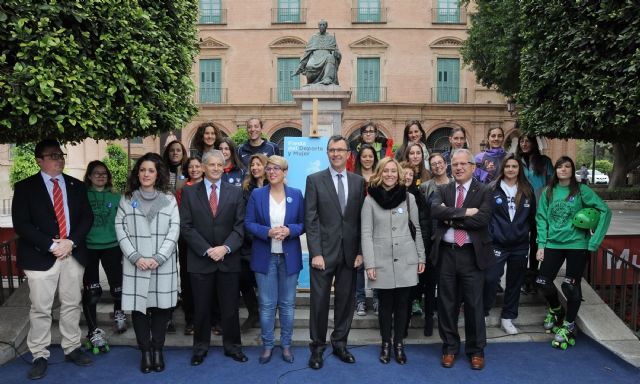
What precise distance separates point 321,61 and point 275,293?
671 centimetres

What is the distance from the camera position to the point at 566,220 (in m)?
5.20

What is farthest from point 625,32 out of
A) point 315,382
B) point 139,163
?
point 139,163

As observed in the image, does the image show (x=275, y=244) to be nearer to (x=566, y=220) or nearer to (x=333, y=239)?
(x=333, y=239)

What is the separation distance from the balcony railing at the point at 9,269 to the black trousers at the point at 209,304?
310 centimetres

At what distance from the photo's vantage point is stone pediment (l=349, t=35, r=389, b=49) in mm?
27812

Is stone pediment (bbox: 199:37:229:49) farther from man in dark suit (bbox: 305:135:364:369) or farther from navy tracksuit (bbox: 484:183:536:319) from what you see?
navy tracksuit (bbox: 484:183:536:319)

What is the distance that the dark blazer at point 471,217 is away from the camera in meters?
4.58

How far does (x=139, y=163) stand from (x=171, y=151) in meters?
1.25

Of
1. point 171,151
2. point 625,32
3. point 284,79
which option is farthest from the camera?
point 284,79

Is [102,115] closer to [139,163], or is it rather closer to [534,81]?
[139,163]

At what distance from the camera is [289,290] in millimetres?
4738

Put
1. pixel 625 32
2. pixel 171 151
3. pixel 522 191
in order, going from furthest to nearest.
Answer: pixel 171 151 < pixel 522 191 < pixel 625 32

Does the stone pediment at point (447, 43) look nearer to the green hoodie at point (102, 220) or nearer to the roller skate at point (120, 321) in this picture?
the green hoodie at point (102, 220)

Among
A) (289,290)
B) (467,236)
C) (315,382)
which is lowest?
(315,382)
